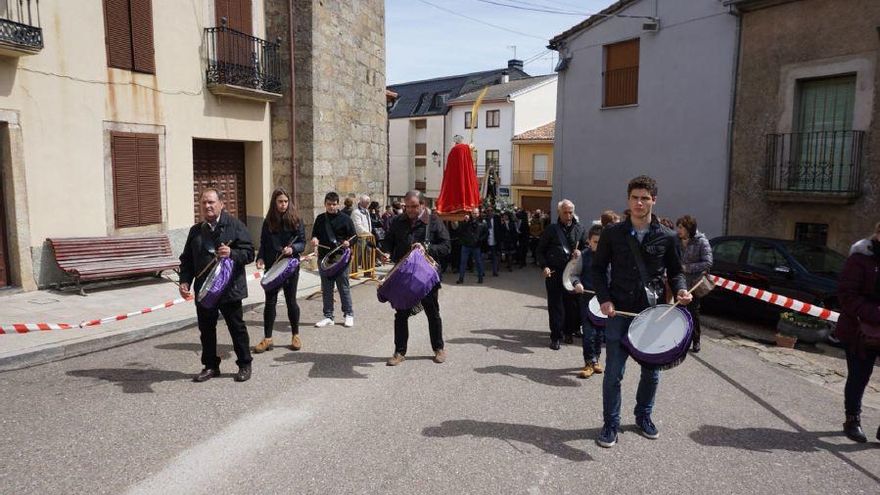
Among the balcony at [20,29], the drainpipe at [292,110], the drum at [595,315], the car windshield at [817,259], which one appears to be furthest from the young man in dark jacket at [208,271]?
the drainpipe at [292,110]

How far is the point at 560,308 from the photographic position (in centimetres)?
720

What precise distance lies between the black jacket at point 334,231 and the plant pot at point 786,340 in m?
5.77

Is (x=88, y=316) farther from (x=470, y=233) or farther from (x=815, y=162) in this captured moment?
(x=815, y=162)

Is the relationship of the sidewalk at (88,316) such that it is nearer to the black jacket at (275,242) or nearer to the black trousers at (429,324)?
the black jacket at (275,242)

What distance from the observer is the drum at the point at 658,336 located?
4277 mm

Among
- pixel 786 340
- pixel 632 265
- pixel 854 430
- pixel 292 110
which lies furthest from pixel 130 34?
pixel 854 430

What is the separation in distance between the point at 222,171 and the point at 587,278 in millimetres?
9039

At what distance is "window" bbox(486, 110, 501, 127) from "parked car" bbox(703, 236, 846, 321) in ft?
103

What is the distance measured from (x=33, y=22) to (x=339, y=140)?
262 inches

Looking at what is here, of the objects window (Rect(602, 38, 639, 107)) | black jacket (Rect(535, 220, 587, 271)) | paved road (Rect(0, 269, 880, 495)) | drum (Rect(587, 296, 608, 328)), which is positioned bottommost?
paved road (Rect(0, 269, 880, 495))

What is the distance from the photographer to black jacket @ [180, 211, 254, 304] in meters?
5.61

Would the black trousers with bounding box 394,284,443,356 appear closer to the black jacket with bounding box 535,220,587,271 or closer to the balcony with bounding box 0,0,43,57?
the black jacket with bounding box 535,220,587,271

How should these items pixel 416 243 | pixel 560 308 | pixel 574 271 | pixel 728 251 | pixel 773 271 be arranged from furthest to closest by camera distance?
pixel 728 251 < pixel 773 271 < pixel 560 308 < pixel 574 271 < pixel 416 243

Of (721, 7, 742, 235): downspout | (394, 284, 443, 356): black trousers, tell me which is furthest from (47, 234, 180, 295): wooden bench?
(721, 7, 742, 235): downspout
